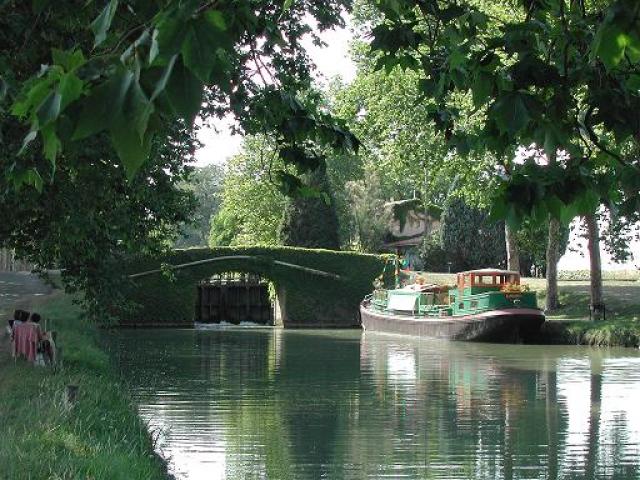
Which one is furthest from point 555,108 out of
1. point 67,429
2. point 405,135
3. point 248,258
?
point 248,258

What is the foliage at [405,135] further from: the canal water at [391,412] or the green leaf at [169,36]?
the green leaf at [169,36]

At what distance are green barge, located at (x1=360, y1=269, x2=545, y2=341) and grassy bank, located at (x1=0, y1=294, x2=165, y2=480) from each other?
19.1m

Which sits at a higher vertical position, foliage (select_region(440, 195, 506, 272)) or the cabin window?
foliage (select_region(440, 195, 506, 272))

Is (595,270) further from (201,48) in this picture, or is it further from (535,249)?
(201,48)

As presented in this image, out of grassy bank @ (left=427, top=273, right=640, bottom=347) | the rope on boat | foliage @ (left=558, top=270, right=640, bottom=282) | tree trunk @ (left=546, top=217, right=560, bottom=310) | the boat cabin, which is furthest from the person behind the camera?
foliage @ (left=558, top=270, right=640, bottom=282)

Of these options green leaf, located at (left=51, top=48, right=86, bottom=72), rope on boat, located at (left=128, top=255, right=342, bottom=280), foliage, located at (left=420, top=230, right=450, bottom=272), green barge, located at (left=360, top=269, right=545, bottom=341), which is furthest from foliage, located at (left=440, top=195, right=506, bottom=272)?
green leaf, located at (left=51, top=48, right=86, bottom=72)

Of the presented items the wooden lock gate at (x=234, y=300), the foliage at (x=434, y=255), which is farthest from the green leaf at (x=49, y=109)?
the foliage at (x=434, y=255)

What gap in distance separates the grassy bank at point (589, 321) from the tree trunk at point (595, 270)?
425 millimetres

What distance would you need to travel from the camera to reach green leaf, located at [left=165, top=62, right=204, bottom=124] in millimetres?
2197

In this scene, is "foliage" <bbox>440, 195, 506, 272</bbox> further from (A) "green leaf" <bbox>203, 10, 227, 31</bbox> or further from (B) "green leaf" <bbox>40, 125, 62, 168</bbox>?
(A) "green leaf" <bbox>203, 10, 227, 31</bbox>

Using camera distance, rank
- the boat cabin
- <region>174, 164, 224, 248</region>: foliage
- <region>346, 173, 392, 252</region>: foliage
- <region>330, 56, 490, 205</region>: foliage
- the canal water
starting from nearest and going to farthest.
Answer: the canal water < <region>330, 56, 490, 205</region>: foliage < the boat cabin < <region>346, 173, 392, 252</region>: foliage < <region>174, 164, 224, 248</region>: foliage

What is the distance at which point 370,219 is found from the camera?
179 ft

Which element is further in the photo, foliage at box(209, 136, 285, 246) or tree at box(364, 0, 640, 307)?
foliage at box(209, 136, 285, 246)

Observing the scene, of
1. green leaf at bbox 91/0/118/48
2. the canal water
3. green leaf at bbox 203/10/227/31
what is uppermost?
green leaf at bbox 91/0/118/48
